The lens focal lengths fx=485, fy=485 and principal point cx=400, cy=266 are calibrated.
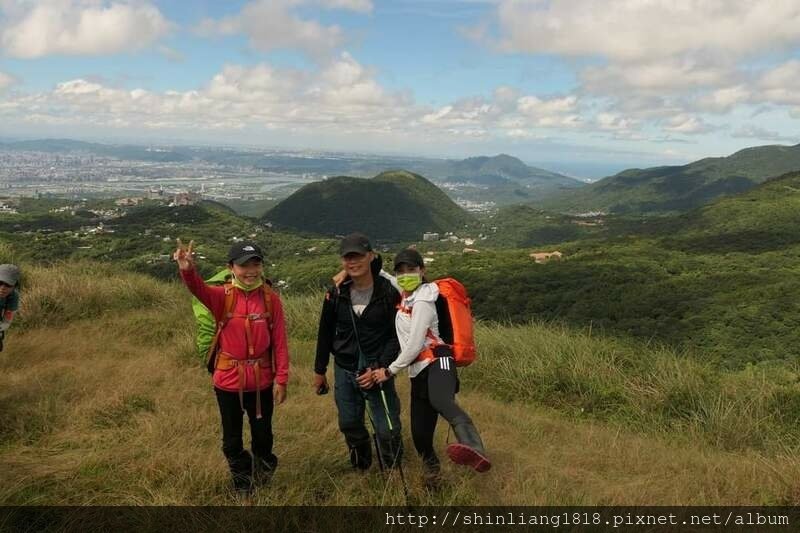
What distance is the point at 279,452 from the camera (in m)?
3.29

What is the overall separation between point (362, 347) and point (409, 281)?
501mm

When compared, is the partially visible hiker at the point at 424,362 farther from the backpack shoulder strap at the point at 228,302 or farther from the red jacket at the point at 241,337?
the backpack shoulder strap at the point at 228,302

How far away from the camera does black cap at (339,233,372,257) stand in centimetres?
284

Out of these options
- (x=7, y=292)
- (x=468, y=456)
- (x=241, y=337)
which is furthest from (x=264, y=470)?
(x=7, y=292)

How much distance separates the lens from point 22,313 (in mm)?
6434

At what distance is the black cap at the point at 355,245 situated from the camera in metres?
2.84

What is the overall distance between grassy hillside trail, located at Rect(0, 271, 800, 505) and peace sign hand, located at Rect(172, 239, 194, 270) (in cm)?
125

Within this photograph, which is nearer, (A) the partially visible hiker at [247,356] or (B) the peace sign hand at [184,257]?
(B) the peace sign hand at [184,257]

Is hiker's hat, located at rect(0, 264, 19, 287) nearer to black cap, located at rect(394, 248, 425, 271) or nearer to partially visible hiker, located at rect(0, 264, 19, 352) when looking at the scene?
partially visible hiker, located at rect(0, 264, 19, 352)

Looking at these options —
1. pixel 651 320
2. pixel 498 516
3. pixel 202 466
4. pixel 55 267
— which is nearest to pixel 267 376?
pixel 202 466

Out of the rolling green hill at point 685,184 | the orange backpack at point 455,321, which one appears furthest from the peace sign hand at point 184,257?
the rolling green hill at point 685,184

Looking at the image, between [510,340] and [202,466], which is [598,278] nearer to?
[510,340]

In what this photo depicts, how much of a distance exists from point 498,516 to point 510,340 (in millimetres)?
4309

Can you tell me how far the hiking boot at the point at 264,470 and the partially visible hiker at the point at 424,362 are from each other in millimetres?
812
